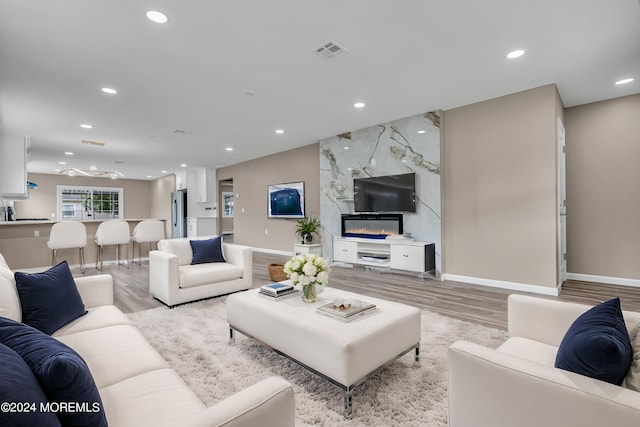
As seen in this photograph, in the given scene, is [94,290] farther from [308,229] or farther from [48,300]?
[308,229]

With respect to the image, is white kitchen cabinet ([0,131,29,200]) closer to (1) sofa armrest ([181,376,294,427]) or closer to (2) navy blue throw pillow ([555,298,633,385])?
(1) sofa armrest ([181,376,294,427])

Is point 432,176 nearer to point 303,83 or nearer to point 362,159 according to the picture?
point 362,159

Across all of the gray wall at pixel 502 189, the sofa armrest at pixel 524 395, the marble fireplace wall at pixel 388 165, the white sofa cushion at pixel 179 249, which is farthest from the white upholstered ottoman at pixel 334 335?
the marble fireplace wall at pixel 388 165

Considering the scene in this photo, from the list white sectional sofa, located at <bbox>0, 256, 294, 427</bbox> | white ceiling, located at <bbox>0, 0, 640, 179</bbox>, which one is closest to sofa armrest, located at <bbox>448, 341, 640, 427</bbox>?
white sectional sofa, located at <bbox>0, 256, 294, 427</bbox>

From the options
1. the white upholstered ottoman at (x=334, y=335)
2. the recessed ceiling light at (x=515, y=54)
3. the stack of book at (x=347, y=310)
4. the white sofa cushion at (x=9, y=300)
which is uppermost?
the recessed ceiling light at (x=515, y=54)

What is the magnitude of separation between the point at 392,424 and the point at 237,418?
1.08m

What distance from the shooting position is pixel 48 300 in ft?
5.90

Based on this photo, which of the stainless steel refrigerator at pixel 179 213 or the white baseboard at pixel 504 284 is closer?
the white baseboard at pixel 504 284

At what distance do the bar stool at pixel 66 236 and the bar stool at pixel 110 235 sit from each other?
292 millimetres

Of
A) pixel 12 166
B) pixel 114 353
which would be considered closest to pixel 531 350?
pixel 114 353

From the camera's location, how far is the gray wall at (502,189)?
3910 millimetres

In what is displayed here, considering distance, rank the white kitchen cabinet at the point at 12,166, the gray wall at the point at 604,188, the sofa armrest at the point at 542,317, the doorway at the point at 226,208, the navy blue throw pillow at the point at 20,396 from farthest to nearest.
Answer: the doorway at the point at 226,208, the white kitchen cabinet at the point at 12,166, the gray wall at the point at 604,188, the sofa armrest at the point at 542,317, the navy blue throw pillow at the point at 20,396

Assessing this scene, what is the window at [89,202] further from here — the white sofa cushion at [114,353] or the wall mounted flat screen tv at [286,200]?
the white sofa cushion at [114,353]

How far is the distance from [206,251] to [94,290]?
1709mm
